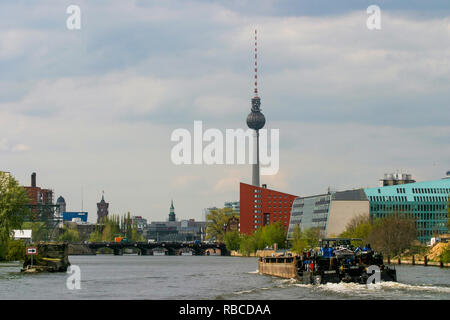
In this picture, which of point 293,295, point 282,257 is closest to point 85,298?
point 293,295

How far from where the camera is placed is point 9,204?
144625 millimetres

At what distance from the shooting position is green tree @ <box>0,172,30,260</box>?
14500cm

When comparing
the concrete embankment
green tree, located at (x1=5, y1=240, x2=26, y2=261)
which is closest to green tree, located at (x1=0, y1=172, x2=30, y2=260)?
green tree, located at (x1=5, y1=240, x2=26, y2=261)

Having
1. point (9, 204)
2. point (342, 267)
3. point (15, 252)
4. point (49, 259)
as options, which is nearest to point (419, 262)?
point (49, 259)

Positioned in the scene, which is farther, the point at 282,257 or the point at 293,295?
the point at 282,257

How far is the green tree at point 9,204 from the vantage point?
476 feet

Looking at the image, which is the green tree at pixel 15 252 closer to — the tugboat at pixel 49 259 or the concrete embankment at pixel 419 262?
the tugboat at pixel 49 259

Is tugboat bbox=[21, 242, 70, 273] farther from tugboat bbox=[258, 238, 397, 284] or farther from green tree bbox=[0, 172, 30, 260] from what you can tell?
tugboat bbox=[258, 238, 397, 284]

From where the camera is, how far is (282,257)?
4665 inches

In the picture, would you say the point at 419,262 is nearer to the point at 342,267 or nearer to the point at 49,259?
the point at 49,259
